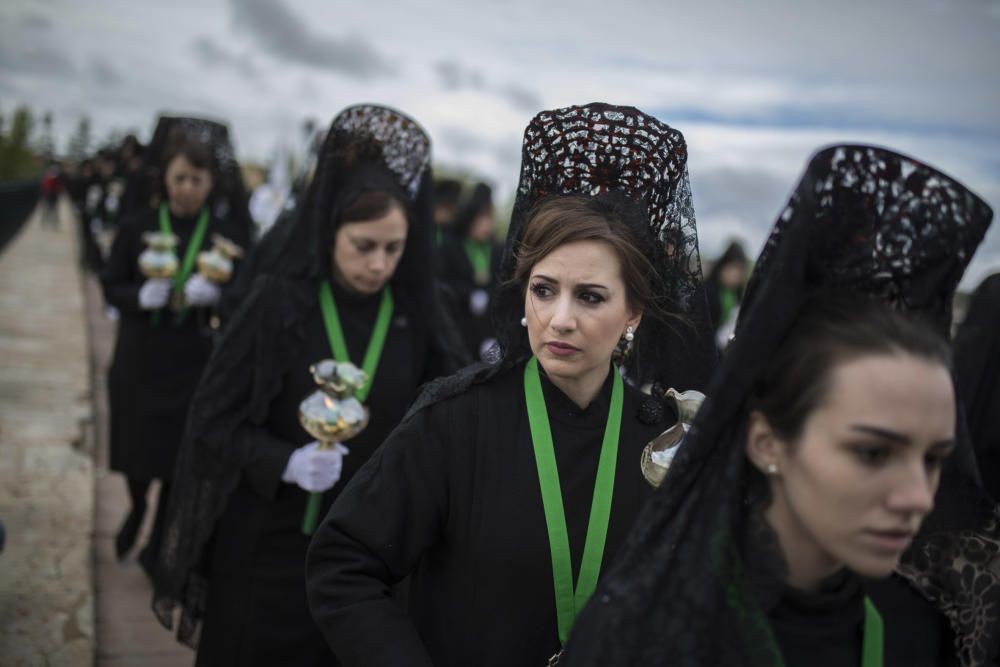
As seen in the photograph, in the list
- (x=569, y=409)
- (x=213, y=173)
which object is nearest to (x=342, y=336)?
(x=569, y=409)

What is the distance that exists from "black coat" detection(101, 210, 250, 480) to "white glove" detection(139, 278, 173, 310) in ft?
0.31

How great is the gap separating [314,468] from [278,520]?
14.3 inches

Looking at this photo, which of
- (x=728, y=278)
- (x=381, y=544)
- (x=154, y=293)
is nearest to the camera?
(x=381, y=544)

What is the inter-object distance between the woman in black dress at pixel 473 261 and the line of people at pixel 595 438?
5.43 meters

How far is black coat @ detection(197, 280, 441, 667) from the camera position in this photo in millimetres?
3232

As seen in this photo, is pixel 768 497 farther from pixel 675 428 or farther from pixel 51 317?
pixel 51 317

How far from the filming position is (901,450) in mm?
1442

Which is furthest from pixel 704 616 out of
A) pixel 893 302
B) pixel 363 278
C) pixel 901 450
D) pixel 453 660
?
pixel 363 278

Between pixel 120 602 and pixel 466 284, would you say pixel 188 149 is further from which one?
pixel 466 284

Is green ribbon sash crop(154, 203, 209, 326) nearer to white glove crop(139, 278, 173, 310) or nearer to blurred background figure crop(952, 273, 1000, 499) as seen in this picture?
white glove crop(139, 278, 173, 310)

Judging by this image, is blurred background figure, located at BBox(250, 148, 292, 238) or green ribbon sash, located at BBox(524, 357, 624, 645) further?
blurred background figure, located at BBox(250, 148, 292, 238)

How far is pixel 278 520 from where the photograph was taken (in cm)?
333

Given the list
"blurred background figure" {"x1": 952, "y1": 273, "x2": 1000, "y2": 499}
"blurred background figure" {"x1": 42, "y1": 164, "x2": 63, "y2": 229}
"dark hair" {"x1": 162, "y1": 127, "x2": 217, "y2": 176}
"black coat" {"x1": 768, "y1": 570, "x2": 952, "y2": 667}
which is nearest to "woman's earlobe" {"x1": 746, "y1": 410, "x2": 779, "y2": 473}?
"black coat" {"x1": 768, "y1": 570, "x2": 952, "y2": 667}

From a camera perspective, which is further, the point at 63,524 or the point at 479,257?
the point at 479,257
